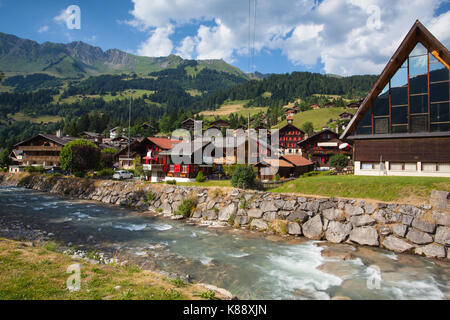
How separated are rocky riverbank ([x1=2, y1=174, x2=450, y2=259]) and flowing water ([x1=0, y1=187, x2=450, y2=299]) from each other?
121 centimetres

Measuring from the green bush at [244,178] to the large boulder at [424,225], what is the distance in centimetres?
1464

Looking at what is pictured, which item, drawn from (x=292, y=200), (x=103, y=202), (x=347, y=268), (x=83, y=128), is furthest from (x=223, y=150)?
(x=83, y=128)

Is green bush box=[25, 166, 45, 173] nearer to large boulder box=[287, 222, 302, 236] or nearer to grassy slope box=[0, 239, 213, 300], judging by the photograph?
grassy slope box=[0, 239, 213, 300]

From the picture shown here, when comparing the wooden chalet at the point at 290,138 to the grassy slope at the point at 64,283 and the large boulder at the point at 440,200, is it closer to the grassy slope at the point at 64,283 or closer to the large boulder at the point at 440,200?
the large boulder at the point at 440,200

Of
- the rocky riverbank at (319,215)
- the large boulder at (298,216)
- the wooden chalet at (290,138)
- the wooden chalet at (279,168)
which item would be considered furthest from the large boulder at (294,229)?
the wooden chalet at (290,138)

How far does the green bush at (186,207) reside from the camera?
27.6 meters

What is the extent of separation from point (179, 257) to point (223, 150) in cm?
2998

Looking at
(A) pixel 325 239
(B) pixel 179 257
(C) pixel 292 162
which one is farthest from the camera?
(C) pixel 292 162

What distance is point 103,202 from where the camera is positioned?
121 ft

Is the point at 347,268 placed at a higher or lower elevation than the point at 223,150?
lower

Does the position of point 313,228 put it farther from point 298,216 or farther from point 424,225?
point 424,225

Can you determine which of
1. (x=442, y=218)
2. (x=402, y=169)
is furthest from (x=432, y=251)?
(x=402, y=169)

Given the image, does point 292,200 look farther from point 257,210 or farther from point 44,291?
point 44,291

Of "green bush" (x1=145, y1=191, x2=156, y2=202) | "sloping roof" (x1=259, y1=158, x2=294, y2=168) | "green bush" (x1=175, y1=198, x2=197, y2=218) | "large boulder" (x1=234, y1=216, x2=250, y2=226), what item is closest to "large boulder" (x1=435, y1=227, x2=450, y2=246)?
"large boulder" (x1=234, y1=216, x2=250, y2=226)
